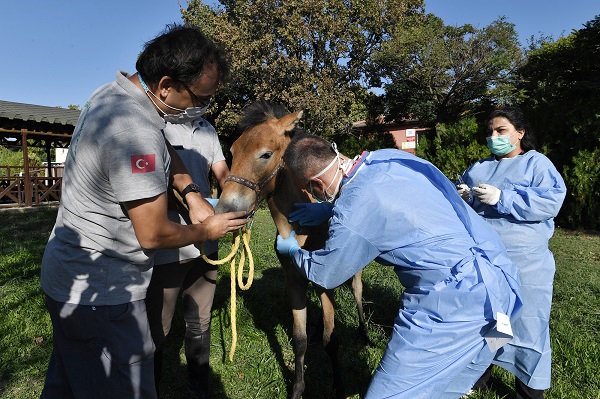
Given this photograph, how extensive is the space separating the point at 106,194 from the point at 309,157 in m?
1.00

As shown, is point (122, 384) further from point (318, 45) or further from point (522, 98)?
point (522, 98)

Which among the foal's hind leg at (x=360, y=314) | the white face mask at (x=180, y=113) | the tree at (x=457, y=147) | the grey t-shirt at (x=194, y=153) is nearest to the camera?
the white face mask at (x=180, y=113)

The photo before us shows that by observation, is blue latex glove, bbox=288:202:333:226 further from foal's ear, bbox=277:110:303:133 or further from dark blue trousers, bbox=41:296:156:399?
dark blue trousers, bbox=41:296:156:399

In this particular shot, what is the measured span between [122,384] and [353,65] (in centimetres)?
1442

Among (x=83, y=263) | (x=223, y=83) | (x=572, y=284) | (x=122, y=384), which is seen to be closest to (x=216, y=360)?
(x=122, y=384)

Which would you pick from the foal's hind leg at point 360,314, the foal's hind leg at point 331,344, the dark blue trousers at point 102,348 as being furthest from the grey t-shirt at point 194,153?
the foal's hind leg at point 360,314

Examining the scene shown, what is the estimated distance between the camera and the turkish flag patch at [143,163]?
58.6 inches

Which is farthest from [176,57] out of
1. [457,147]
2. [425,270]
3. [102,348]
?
[457,147]

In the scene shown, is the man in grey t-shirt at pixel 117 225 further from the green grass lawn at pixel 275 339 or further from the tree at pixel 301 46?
the tree at pixel 301 46

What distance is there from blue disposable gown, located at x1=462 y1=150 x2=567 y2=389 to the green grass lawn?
46cm

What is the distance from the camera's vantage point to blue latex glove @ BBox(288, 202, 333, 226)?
2.86m

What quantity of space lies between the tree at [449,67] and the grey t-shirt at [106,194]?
44.3ft

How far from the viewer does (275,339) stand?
3.84 metres

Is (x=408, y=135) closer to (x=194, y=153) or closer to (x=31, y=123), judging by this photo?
(x=31, y=123)
